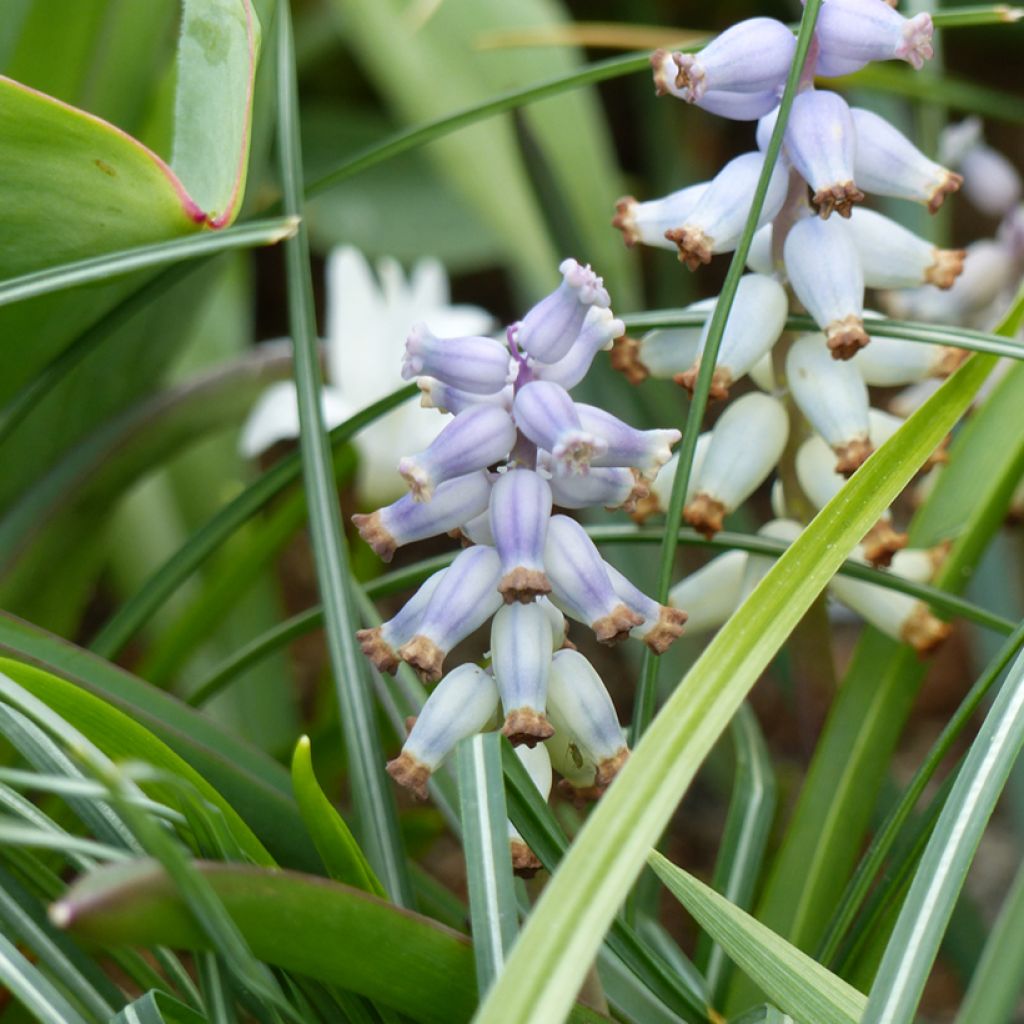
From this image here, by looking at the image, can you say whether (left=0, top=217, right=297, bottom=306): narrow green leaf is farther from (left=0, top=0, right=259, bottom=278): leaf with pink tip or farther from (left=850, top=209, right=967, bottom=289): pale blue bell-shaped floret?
(left=850, top=209, right=967, bottom=289): pale blue bell-shaped floret

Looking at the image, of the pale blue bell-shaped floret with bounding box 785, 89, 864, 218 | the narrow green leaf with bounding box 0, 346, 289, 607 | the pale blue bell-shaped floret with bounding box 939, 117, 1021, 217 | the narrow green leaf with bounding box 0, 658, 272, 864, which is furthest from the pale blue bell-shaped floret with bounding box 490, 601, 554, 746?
the pale blue bell-shaped floret with bounding box 939, 117, 1021, 217

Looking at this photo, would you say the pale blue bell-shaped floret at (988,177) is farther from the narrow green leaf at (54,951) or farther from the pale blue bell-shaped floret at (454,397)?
the narrow green leaf at (54,951)

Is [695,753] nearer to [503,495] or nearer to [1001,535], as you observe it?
[503,495]

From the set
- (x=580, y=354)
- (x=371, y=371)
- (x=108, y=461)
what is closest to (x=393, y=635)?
(x=580, y=354)

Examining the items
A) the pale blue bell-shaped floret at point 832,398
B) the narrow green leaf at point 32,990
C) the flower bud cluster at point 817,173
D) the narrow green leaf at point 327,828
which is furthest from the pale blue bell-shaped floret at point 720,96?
the narrow green leaf at point 32,990

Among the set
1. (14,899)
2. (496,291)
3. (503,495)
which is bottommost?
(14,899)

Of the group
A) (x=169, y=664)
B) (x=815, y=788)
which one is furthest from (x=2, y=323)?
(x=815, y=788)
